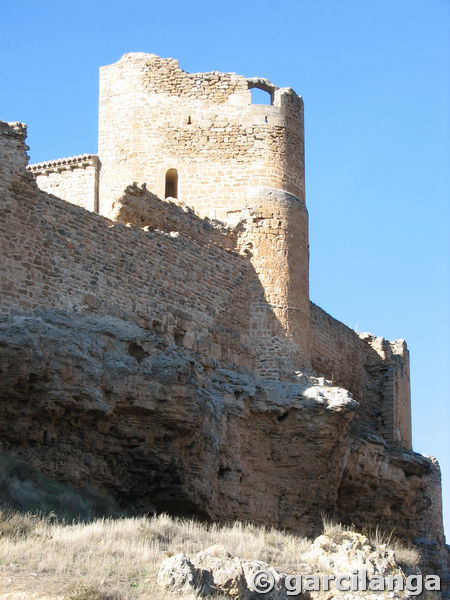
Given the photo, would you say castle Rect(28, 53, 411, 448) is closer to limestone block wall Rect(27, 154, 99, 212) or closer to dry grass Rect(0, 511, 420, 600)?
limestone block wall Rect(27, 154, 99, 212)

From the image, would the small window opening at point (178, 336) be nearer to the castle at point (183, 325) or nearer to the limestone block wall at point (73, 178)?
the castle at point (183, 325)

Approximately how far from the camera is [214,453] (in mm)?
18031

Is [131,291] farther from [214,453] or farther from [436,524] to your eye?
[436,524]

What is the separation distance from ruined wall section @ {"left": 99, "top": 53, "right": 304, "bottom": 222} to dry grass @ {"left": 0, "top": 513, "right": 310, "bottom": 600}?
270 inches

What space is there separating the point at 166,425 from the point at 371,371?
10.6 m

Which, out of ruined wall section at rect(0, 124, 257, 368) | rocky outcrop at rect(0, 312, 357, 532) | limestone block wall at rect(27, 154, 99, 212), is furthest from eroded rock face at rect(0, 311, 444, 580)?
limestone block wall at rect(27, 154, 99, 212)

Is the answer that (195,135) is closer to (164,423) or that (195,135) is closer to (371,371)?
(164,423)

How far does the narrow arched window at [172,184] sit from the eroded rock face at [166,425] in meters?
3.52

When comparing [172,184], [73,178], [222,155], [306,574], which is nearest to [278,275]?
[222,155]

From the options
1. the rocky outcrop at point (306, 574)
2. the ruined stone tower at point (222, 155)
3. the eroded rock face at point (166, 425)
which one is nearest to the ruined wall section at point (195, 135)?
the ruined stone tower at point (222, 155)

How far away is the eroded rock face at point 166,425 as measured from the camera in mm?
16016

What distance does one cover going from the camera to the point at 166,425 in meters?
17.2

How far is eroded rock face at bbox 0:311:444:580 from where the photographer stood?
16016 mm

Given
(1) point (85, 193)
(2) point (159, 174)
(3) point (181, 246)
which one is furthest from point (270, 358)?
(1) point (85, 193)
